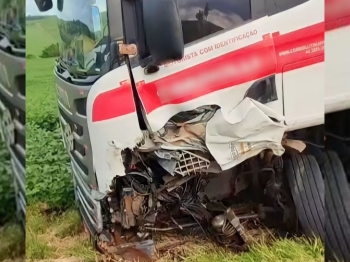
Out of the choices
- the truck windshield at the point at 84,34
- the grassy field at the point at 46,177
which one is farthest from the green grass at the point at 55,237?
the truck windshield at the point at 84,34

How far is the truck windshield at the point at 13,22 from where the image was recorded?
1.78m

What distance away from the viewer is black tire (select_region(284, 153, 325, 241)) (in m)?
1.88

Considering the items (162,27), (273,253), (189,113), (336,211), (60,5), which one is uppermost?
Answer: (60,5)

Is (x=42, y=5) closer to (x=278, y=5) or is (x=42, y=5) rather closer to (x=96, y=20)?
(x=96, y=20)

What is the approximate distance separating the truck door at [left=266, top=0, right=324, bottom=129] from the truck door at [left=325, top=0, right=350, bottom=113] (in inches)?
1.2

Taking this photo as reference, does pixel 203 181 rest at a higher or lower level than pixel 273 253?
higher

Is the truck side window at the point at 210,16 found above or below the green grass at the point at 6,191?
above

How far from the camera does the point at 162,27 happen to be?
1710 millimetres

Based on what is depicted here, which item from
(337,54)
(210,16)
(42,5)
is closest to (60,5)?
(42,5)

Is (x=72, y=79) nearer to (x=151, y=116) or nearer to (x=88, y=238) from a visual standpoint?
(x=151, y=116)

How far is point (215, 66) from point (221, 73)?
3cm

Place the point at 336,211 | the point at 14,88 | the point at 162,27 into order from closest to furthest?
the point at 162,27 → the point at 14,88 → the point at 336,211

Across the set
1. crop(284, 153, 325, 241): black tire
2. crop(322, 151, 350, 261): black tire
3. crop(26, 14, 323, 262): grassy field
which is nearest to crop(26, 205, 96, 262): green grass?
crop(26, 14, 323, 262): grassy field

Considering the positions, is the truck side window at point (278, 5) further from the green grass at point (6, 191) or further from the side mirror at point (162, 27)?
the green grass at point (6, 191)
